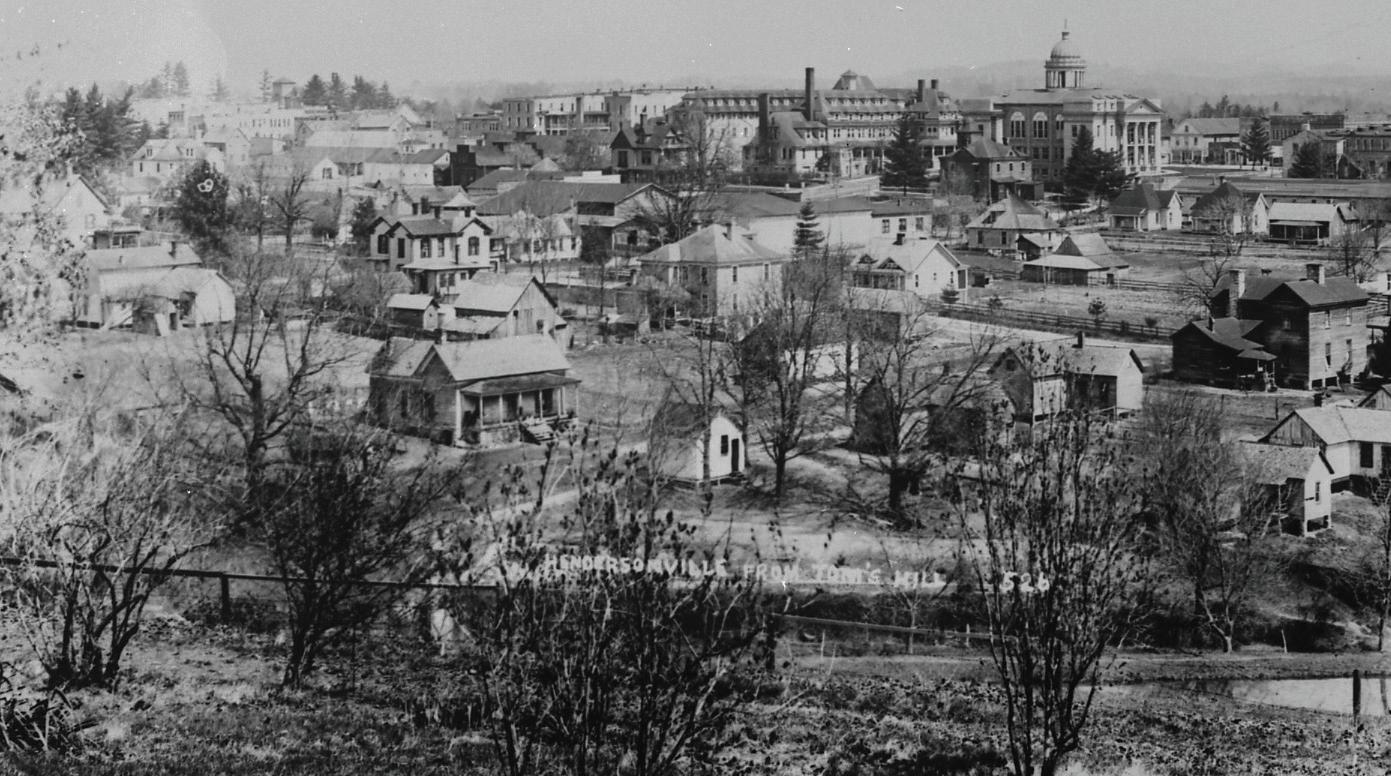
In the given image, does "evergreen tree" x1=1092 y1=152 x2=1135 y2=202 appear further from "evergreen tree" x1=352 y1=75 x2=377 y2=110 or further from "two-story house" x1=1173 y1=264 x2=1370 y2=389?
"evergreen tree" x1=352 y1=75 x2=377 y2=110

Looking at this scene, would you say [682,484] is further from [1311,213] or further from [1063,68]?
[1063,68]

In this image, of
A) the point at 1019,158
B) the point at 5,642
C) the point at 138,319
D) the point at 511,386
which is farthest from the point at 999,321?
the point at 1019,158

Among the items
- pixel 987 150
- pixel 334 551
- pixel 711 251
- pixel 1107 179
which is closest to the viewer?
pixel 334 551

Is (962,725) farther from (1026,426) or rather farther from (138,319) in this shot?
(138,319)

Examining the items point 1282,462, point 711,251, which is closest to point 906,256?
point 711,251

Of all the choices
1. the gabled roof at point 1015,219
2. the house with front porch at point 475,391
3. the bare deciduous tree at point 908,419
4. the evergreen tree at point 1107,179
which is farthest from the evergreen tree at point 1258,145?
the house with front porch at point 475,391

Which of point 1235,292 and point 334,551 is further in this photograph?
point 1235,292
